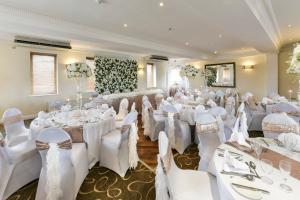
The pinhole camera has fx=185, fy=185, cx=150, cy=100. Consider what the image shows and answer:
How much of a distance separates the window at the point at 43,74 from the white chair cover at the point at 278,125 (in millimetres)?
7865

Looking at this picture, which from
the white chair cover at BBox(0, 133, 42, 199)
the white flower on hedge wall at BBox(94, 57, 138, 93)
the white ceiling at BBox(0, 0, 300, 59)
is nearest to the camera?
the white chair cover at BBox(0, 133, 42, 199)

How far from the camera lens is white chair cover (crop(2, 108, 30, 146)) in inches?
129

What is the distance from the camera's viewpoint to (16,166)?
2.54m

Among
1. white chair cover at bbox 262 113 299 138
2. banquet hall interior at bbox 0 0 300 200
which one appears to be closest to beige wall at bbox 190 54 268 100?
banquet hall interior at bbox 0 0 300 200

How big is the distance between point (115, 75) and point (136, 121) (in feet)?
23.6

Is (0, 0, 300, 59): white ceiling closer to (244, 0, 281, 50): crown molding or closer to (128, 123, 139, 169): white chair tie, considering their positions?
(244, 0, 281, 50): crown molding

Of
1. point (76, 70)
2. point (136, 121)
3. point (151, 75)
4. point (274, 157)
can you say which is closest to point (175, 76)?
point (151, 75)

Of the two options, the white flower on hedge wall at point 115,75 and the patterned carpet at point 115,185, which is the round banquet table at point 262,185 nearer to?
the patterned carpet at point 115,185

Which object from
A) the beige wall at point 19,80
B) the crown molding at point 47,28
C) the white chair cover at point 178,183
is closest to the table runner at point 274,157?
the white chair cover at point 178,183

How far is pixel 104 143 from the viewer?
3.19m

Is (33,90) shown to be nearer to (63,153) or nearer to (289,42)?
(63,153)

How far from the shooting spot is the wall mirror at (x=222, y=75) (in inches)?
428

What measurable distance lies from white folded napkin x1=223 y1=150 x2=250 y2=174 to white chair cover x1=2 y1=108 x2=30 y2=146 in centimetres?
332

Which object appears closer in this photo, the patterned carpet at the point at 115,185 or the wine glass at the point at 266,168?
the wine glass at the point at 266,168
